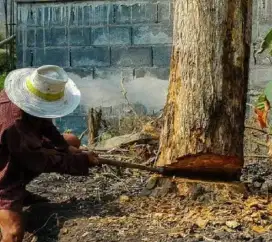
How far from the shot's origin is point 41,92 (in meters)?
4.35

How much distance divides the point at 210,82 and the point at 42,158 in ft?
3.39

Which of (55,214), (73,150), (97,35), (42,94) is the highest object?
(97,35)

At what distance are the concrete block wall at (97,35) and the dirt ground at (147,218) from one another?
3106mm

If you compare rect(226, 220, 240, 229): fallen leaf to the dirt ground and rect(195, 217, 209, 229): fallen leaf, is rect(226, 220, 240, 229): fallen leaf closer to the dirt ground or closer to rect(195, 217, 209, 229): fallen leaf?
the dirt ground

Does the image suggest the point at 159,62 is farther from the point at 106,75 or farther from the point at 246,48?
the point at 246,48

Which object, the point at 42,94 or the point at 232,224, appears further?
the point at 42,94

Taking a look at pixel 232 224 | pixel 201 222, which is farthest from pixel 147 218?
pixel 232 224

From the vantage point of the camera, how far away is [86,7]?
8.17m

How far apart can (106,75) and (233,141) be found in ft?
12.3

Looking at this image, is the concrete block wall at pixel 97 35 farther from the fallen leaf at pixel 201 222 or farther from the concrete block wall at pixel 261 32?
the fallen leaf at pixel 201 222

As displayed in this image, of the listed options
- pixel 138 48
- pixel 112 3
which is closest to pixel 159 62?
pixel 138 48

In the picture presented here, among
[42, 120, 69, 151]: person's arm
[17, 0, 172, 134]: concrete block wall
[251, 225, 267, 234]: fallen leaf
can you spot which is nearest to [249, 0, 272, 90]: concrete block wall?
[17, 0, 172, 134]: concrete block wall

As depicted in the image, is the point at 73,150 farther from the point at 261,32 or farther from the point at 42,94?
the point at 261,32

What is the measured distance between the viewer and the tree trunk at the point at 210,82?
4.50 meters
